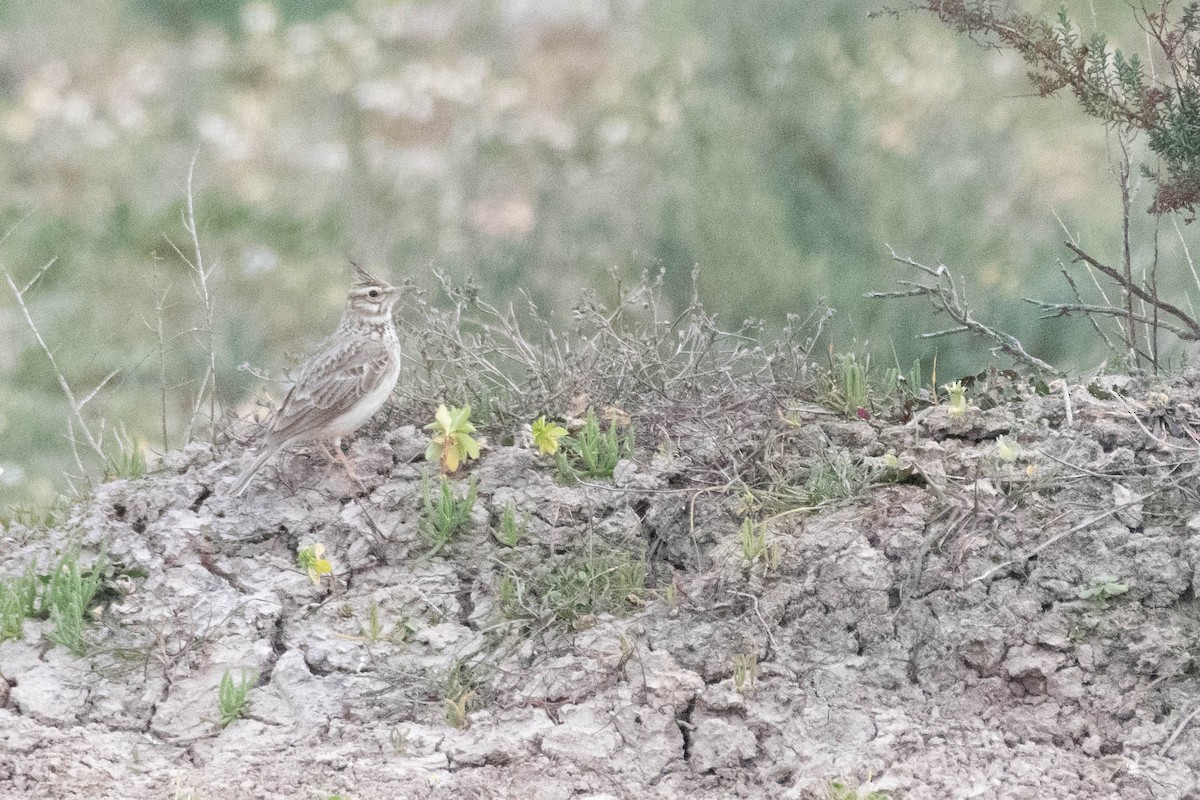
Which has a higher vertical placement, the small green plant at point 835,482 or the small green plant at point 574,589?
the small green plant at point 835,482

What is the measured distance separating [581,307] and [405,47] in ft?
17.3

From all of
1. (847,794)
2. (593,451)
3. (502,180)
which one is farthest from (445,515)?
(502,180)

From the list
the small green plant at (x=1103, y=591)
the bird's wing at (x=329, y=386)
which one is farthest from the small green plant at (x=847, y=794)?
the bird's wing at (x=329, y=386)

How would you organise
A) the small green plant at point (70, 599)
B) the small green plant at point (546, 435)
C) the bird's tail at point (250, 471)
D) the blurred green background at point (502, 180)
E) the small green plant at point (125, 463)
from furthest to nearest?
the blurred green background at point (502, 180) → the small green plant at point (125, 463) → the bird's tail at point (250, 471) → the small green plant at point (546, 435) → the small green plant at point (70, 599)

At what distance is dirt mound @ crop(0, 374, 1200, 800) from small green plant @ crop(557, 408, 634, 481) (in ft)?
0.24

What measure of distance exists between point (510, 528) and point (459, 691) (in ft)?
2.09

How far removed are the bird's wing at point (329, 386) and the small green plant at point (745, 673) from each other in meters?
1.74

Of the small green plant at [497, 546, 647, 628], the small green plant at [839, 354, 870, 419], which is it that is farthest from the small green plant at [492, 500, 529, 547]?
the small green plant at [839, 354, 870, 419]

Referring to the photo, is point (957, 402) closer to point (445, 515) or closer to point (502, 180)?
point (445, 515)

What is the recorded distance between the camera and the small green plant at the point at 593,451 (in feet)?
15.9

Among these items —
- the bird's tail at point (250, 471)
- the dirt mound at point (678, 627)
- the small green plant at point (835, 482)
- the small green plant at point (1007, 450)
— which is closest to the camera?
the dirt mound at point (678, 627)

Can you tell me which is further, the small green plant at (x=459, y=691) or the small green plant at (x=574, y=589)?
the small green plant at (x=574, y=589)

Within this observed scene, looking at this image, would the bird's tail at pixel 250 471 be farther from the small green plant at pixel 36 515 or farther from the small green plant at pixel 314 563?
the small green plant at pixel 36 515

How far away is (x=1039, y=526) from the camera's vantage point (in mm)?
4336
